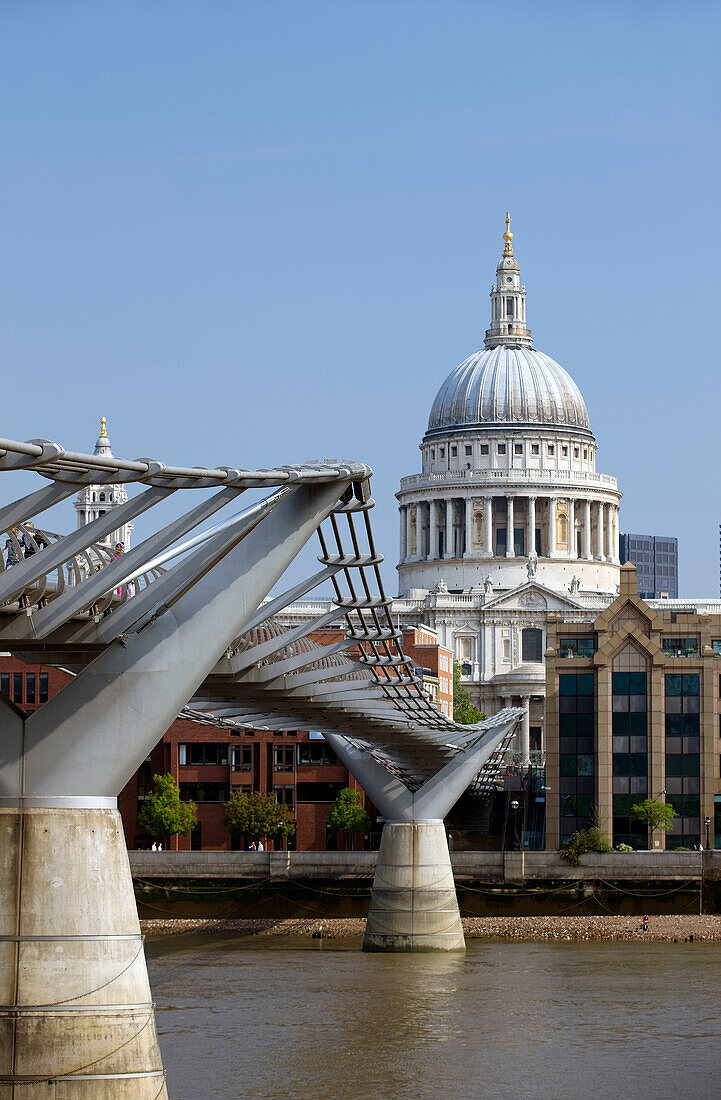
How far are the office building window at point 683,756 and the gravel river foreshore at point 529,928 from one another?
27.4 feet

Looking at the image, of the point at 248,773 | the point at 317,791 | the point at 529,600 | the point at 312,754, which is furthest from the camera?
the point at 529,600

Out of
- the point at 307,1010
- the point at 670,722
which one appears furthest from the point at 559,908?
the point at 307,1010

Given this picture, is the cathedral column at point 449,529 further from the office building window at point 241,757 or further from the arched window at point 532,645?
the office building window at point 241,757

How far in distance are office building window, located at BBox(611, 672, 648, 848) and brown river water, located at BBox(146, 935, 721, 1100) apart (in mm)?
15761

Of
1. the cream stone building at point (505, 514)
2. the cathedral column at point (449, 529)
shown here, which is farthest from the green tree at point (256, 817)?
the cathedral column at point (449, 529)

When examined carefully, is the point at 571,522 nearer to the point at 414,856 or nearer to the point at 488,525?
the point at 488,525

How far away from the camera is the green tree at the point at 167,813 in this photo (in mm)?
80562

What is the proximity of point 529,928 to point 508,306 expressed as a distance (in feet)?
361

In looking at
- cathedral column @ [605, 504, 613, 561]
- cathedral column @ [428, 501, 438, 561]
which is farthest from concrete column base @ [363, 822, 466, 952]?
cathedral column @ [605, 504, 613, 561]

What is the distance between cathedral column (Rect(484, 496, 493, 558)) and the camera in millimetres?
152875

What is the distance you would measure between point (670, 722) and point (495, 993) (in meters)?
29.5

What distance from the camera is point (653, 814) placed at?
70.9 m

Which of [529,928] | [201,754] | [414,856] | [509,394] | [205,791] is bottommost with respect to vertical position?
[529,928]

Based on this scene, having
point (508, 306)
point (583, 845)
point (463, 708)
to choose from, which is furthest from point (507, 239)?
point (583, 845)
